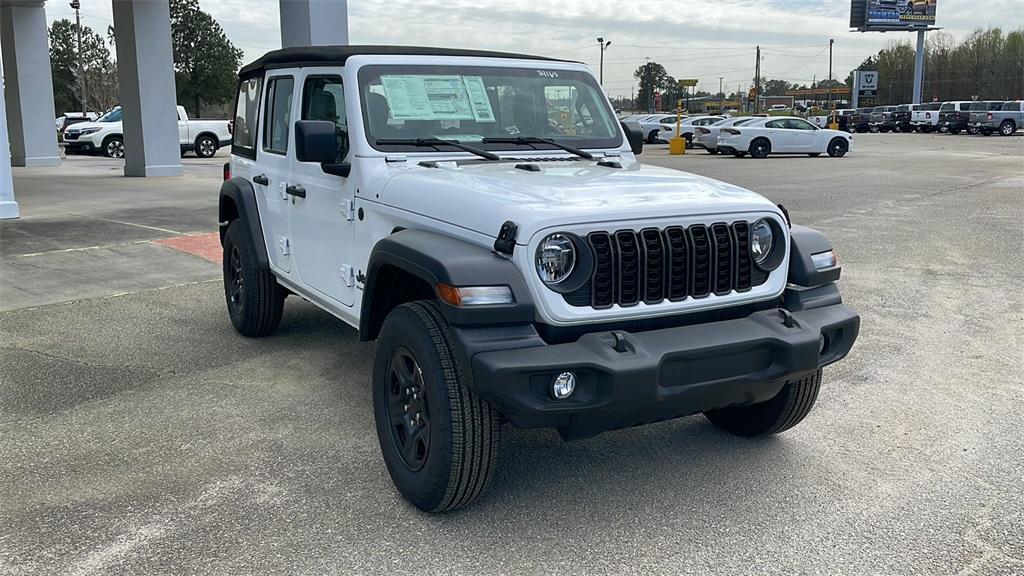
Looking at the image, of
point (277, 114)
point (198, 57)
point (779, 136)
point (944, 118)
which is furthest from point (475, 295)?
point (198, 57)

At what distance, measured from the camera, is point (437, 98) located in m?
4.58

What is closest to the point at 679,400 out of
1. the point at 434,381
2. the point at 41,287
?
the point at 434,381

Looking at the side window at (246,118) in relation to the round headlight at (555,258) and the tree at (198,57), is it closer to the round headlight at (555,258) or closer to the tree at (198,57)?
the round headlight at (555,258)

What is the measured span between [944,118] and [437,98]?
51.5 m

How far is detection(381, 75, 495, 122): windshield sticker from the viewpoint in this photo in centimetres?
448

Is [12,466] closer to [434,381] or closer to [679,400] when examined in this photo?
[434,381]

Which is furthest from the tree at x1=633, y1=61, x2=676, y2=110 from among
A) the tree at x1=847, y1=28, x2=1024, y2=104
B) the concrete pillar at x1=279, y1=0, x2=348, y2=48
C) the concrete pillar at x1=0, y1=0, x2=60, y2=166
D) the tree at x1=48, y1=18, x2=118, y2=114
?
the concrete pillar at x1=279, y1=0, x2=348, y2=48

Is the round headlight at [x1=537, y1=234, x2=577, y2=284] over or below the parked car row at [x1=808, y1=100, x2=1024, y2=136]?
below

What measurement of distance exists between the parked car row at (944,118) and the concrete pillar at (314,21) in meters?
32.0

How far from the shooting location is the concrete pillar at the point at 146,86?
1972 cm

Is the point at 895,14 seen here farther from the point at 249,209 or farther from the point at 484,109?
the point at 484,109

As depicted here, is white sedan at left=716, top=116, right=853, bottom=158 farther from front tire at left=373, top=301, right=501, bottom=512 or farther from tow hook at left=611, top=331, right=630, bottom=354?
tow hook at left=611, top=331, right=630, bottom=354

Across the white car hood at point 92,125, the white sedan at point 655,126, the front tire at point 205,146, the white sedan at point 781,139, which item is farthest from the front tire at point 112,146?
the white sedan at point 655,126

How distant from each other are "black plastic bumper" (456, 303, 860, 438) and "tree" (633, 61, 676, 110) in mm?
103728
